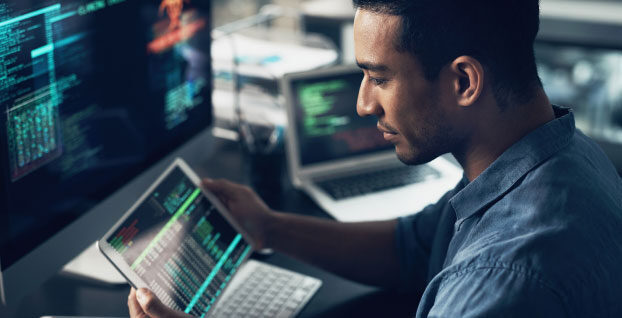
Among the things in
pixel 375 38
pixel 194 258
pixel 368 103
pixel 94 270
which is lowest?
pixel 94 270

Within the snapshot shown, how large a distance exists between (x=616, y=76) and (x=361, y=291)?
2019 mm

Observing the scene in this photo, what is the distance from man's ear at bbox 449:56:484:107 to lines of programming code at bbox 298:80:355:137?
2.41ft

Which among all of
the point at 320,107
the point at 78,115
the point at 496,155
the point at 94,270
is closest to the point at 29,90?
the point at 78,115

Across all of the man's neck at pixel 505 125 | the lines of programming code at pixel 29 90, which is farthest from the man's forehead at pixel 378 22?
the lines of programming code at pixel 29 90

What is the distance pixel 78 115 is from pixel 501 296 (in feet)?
2.28

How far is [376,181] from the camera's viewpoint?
1637 millimetres

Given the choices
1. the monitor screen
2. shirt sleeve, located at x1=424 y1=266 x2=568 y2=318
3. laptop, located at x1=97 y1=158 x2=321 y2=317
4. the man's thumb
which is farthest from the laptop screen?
shirt sleeve, located at x1=424 y1=266 x2=568 y2=318

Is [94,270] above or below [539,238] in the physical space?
below

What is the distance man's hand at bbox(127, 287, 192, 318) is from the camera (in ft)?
3.08

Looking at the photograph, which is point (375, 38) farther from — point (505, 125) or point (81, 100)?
point (81, 100)

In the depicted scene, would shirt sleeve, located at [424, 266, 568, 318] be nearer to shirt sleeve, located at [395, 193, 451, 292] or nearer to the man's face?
the man's face

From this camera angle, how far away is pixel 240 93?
1882mm

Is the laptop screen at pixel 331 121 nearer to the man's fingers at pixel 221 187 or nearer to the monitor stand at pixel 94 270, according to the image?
the man's fingers at pixel 221 187

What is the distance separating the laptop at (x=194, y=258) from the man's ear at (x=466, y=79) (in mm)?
461
